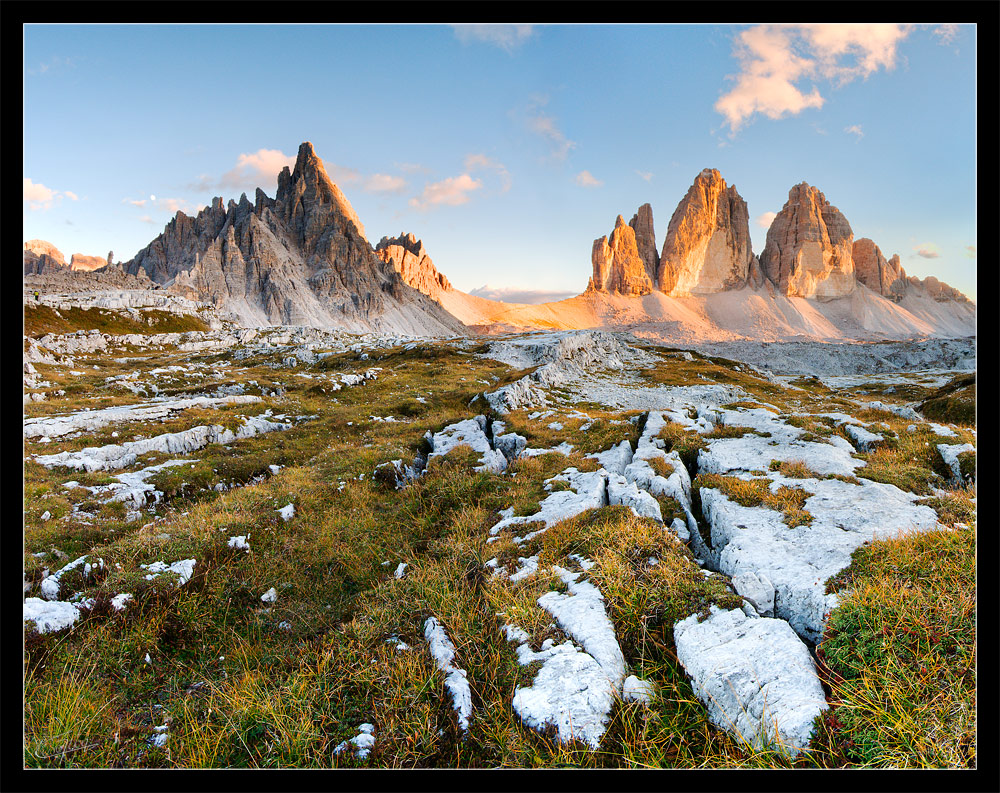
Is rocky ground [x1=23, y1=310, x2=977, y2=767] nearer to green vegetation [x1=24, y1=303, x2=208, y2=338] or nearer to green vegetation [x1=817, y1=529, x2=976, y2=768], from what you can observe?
green vegetation [x1=817, y1=529, x2=976, y2=768]

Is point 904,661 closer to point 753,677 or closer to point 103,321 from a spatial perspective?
point 753,677

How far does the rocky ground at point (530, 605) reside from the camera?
3.45 meters

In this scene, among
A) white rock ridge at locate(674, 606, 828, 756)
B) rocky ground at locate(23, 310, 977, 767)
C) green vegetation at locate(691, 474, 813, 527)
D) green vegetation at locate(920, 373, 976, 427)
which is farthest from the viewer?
green vegetation at locate(920, 373, 976, 427)

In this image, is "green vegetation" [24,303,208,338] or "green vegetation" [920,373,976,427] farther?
"green vegetation" [24,303,208,338]

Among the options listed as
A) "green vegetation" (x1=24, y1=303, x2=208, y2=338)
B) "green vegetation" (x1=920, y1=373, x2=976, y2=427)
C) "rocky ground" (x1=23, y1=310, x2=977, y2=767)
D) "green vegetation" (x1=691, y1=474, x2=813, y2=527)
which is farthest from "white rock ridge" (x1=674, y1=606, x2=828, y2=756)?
"green vegetation" (x1=24, y1=303, x2=208, y2=338)

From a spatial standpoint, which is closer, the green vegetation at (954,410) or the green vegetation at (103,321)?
the green vegetation at (954,410)

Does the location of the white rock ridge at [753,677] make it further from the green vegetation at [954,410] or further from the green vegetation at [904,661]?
the green vegetation at [954,410]

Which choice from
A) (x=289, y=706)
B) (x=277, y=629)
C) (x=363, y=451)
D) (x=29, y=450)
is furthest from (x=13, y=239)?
(x=29, y=450)

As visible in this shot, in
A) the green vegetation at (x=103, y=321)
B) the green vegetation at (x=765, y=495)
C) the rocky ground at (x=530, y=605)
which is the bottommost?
the rocky ground at (x=530, y=605)

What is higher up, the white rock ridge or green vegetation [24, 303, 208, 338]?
green vegetation [24, 303, 208, 338]

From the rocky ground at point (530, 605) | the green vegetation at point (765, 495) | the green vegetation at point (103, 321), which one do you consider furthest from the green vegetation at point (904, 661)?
the green vegetation at point (103, 321)

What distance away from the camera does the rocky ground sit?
345 centimetres

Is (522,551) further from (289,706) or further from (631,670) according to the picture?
(289,706)

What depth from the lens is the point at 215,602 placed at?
23.1 feet
